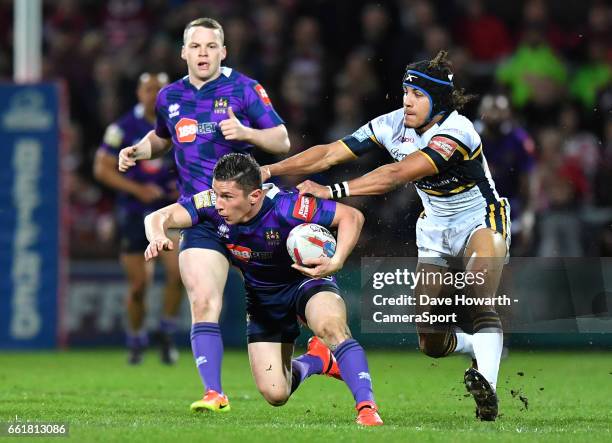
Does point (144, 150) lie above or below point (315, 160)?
above

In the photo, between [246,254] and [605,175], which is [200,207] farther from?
[605,175]

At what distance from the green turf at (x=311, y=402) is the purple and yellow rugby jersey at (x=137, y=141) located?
1.74 meters

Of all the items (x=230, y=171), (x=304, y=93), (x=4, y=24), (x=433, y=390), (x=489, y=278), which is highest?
(x=4, y=24)

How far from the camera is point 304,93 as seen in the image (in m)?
16.0

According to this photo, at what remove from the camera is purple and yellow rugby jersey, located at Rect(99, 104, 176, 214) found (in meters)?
13.0

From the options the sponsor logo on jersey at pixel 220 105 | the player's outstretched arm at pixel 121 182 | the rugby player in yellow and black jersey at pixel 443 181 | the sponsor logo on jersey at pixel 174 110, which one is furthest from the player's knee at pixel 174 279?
the rugby player in yellow and black jersey at pixel 443 181

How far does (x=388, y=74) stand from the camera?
49.8ft

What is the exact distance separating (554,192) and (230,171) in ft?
26.3

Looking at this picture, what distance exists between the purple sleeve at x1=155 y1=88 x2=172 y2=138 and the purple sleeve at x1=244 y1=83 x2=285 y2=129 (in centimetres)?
59

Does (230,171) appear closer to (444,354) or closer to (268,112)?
(268,112)

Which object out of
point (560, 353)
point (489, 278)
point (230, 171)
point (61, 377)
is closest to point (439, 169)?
point (489, 278)

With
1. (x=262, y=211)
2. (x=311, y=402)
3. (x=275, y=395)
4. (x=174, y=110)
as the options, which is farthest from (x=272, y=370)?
(x=174, y=110)

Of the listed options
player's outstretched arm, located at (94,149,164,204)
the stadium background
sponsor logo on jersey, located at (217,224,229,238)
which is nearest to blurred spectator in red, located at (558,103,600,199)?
the stadium background

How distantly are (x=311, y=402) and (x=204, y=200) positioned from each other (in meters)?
1.91
